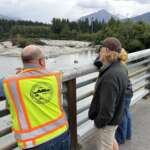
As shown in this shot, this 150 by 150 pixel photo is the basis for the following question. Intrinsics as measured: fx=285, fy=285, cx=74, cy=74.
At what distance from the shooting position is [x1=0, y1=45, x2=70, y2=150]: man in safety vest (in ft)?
6.17

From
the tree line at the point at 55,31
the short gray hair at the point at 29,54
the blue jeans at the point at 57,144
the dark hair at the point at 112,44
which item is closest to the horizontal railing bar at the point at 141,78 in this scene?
the dark hair at the point at 112,44

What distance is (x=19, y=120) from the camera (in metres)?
1.92

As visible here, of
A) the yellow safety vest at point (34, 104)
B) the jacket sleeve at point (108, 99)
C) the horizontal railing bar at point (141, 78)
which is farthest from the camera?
the horizontal railing bar at point (141, 78)

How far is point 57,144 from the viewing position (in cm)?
210

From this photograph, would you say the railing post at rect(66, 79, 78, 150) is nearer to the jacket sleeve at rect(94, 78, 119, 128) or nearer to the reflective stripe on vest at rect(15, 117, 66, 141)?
the jacket sleeve at rect(94, 78, 119, 128)

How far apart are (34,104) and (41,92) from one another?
10cm

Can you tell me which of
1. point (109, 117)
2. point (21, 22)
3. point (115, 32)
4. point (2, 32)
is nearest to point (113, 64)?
point (109, 117)

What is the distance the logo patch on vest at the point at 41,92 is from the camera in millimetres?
1917

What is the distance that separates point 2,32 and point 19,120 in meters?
138

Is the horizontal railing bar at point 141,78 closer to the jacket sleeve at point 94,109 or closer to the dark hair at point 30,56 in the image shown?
the jacket sleeve at point 94,109

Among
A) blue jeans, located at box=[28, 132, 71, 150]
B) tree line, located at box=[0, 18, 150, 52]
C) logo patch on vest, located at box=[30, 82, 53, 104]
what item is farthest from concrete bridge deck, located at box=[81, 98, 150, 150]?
tree line, located at box=[0, 18, 150, 52]

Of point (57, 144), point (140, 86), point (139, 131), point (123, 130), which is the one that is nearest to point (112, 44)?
point (57, 144)

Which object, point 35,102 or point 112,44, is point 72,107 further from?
point 35,102

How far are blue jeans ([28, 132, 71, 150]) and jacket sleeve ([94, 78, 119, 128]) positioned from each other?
1.61 ft
